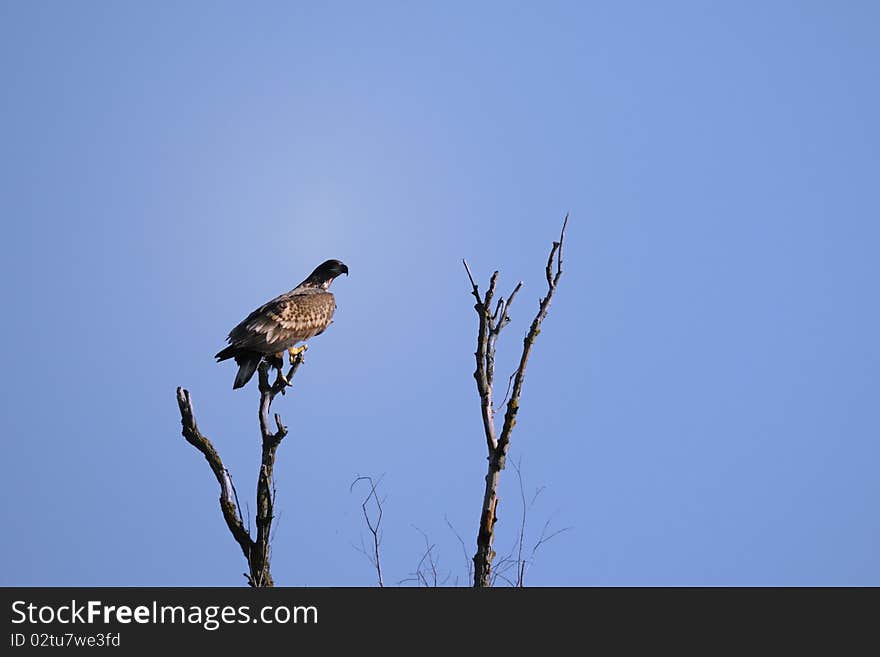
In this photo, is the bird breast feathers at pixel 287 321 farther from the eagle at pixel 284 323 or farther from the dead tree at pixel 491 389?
the dead tree at pixel 491 389

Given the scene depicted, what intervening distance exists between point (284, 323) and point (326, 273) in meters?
2.58

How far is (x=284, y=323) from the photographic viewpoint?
14750 mm

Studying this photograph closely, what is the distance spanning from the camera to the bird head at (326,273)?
17.1m

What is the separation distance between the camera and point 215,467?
11.0 m

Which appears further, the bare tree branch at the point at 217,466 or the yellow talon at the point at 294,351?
the yellow talon at the point at 294,351

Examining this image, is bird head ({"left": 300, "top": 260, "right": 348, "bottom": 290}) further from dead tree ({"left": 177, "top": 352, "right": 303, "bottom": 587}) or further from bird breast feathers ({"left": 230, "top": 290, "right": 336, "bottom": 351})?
dead tree ({"left": 177, "top": 352, "right": 303, "bottom": 587})

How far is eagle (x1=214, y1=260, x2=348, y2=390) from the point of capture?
13797mm

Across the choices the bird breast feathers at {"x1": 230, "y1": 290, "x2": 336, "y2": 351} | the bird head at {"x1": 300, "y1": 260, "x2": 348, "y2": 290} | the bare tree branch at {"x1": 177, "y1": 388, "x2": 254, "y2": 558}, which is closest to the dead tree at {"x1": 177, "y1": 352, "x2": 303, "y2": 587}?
the bare tree branch at {"x1": 177, "y1": 388, "x2": 254, "y2": 558}

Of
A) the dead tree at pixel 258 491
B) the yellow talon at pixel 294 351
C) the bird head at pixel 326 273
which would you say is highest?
the bird head at pixel 326 273

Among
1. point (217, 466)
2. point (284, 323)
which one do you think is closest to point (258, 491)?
point (217, 466)

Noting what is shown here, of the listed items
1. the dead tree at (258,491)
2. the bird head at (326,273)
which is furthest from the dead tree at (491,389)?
the bird head at (326,273)
